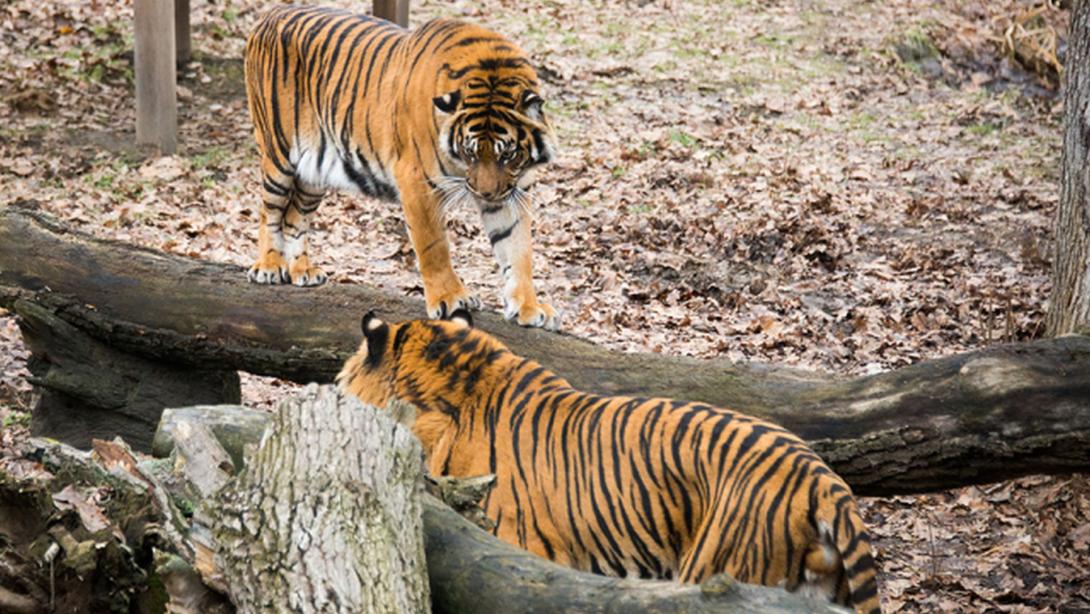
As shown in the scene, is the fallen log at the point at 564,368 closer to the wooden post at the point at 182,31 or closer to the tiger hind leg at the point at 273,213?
the tiger hind leg at the point at 273,213

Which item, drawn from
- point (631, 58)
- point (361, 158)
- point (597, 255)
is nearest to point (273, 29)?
point (361, 158)

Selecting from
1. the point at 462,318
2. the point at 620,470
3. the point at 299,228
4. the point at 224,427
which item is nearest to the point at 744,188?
the point at 299,228

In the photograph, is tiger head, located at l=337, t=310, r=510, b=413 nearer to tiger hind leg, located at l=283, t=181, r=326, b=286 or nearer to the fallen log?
the fallen log

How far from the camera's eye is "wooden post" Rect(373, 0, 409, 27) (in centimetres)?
1202

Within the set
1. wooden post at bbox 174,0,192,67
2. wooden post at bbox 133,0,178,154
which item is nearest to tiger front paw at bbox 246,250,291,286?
wooden post at bbox 133,0,178,154

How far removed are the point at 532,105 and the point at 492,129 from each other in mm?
244

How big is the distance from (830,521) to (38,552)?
2238 mm

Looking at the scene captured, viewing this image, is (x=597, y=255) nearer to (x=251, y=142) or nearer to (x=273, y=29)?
(x=273, y=29)

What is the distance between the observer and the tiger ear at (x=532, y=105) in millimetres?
6125

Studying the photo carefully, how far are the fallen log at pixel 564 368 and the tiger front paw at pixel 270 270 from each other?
85mm

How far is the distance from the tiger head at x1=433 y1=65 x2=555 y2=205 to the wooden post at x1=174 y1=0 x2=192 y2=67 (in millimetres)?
7118

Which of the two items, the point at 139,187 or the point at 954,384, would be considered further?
the point at 139,187

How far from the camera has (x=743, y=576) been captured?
395 centimetres

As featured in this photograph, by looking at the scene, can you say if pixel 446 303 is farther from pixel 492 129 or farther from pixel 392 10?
pixel 392 10
